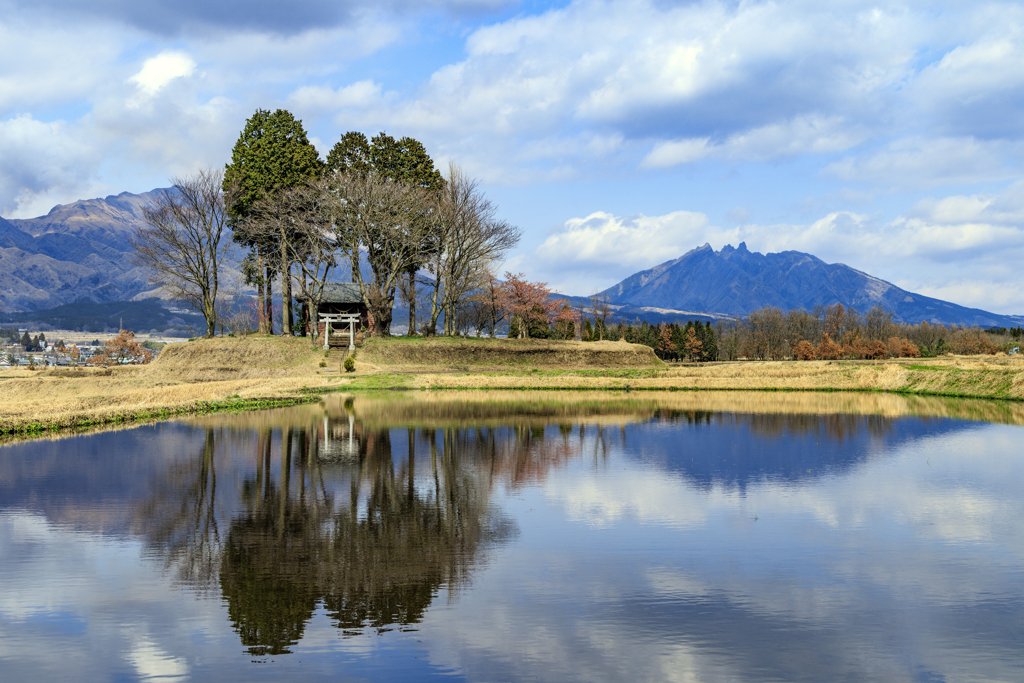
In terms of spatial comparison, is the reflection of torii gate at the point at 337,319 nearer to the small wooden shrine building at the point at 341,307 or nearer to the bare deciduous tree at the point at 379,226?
the small wooden shrine building at the point at 341,307

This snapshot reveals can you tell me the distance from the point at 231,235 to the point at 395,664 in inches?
2746

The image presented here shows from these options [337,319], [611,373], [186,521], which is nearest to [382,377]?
[337,319]

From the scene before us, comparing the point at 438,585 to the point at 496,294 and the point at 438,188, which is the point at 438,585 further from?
the point at 496,294

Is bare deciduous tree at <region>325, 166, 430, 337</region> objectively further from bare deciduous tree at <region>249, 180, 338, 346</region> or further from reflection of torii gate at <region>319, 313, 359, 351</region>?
reflection of torii gate at <region>319, 313, 359, 351</region>

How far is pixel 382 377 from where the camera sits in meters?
51.5

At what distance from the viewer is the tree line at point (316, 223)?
2566 inches

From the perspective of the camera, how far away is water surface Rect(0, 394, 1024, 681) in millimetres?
7332

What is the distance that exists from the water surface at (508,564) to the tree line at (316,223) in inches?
1839

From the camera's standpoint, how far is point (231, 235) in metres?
70.1

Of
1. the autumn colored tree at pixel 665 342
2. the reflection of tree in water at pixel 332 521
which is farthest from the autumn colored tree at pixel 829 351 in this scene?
the reflection of tree in water at pixel 332 521

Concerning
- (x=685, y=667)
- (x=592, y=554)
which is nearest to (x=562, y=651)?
(x=685, y=667)

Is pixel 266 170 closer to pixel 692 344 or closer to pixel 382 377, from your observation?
pixel 382 377

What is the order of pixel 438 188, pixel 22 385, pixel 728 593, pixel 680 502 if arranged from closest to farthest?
1. pixel 728 593
2. pixel 680 502
3. pixel 22 385
4. pixel 438 188

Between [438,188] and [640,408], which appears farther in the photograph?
[438,188]
